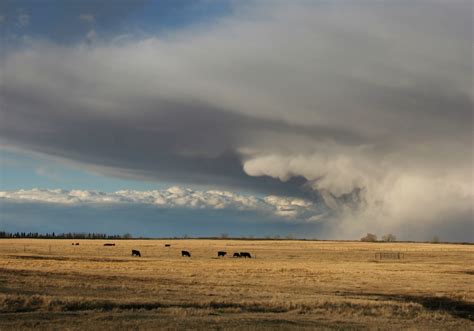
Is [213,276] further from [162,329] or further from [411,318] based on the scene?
[162,329]

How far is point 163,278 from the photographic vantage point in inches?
1857

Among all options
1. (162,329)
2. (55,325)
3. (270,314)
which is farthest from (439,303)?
(55,325)

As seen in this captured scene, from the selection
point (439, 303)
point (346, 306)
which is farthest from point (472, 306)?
point (346, 306)

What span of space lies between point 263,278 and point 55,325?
100ft

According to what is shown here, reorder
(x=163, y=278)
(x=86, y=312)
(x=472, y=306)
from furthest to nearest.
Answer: (x=163, y=278) < (x=472, y=306) < (x=86, y=312)

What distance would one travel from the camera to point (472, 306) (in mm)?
37062

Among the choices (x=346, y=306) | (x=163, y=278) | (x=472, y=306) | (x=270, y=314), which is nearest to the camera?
(x=270, y=314)

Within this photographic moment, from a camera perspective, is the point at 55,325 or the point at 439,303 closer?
the point at 55,325

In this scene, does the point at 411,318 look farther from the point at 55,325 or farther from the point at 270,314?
the point at 55,325

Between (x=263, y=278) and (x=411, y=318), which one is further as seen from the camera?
(x=263, y=278)

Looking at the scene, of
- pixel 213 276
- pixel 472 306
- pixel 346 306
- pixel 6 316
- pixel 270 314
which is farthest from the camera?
pixel 213 276

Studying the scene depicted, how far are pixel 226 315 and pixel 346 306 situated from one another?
328 inches

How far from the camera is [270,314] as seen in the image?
2655 centimetres

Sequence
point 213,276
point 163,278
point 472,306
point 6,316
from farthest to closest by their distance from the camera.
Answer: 1. point 213,276
2. point 163,278
3. point 472,306
4. point 6,316
